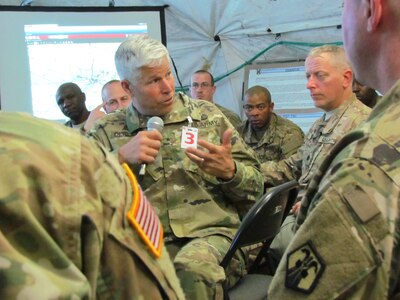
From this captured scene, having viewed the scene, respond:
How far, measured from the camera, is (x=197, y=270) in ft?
4.31

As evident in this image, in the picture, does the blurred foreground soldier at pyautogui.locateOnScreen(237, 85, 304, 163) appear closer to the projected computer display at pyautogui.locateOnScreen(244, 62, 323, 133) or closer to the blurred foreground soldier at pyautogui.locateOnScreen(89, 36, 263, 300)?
the projected computer display at pyautogui.locateOnScreen(244, 62, 323, 133)

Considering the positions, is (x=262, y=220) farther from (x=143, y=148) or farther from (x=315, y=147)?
(x=315, y=147)

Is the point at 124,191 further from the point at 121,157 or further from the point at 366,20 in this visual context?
the point at 121,157

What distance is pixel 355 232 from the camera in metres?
0.57

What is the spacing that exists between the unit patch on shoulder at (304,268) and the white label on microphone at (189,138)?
1023 mm

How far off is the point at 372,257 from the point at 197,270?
0.81 m

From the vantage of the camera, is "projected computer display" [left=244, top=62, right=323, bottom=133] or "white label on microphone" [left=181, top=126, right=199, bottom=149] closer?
"white label on microphone" [left=181, top=126, right=199, bottom=149]

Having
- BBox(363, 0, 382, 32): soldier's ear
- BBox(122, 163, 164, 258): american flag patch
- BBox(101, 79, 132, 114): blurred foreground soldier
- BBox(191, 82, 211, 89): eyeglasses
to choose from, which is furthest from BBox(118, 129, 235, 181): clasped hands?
BBox(191, 82, 211, 89): eyeglasses

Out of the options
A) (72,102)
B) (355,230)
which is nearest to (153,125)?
(355,230)

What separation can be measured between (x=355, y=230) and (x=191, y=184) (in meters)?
1.06

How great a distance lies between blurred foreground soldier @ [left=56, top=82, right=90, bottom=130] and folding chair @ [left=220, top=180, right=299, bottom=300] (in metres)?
2.12

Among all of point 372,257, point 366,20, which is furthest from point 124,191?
point 366,20

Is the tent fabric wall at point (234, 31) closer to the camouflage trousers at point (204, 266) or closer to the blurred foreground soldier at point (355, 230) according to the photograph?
the camouflage trousers at point (204, 266)

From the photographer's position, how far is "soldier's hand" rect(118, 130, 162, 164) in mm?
1468
